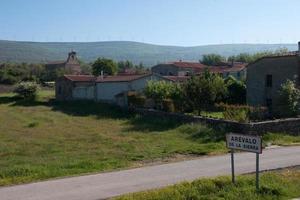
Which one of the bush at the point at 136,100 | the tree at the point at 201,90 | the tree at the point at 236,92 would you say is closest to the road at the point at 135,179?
Answer: the tree at the point at 201,90

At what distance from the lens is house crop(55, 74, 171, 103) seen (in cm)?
5062

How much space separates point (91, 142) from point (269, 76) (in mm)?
21642

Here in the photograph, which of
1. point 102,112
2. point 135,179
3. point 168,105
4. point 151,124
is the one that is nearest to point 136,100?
point 102,112

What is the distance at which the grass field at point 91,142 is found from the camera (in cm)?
1761

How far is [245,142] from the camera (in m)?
12.4

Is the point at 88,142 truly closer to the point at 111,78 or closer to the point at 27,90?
the point at 111,78

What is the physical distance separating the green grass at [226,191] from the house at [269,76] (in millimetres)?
26684

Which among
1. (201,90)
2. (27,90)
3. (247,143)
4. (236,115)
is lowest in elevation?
(27,90)

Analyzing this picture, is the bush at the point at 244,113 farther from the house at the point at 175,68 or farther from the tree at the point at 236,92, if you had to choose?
the house at the point at 175,68

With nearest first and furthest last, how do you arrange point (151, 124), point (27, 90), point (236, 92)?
point (151, 124), point (236, 92), point (27, 90)

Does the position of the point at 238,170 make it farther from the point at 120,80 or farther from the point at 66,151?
the point at 120,80

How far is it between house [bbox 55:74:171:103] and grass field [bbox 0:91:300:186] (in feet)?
24.0

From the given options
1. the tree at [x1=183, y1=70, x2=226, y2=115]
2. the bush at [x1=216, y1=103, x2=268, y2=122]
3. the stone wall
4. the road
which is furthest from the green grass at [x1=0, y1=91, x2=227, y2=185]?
the tree at [x1=183, y1=70, x2=226, y2=115]

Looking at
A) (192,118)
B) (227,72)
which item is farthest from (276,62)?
(227,72)
